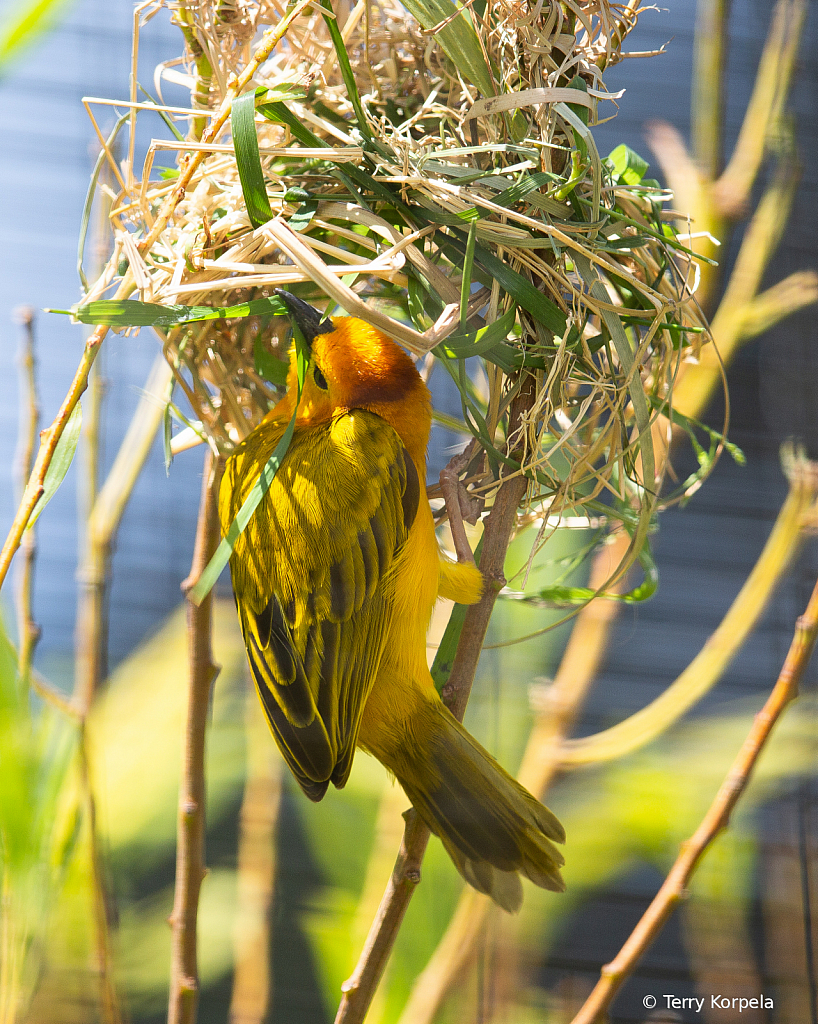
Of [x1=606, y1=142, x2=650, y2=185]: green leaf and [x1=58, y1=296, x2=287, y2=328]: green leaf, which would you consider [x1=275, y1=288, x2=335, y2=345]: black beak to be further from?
[x1=606, y1=142, x2=650, y2=185]: green leaf

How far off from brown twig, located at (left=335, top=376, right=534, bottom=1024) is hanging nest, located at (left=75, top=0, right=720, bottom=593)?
28mm

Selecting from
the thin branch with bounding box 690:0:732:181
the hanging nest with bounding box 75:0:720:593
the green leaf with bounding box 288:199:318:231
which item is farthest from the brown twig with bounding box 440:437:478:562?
the thin branch with bounding box 690:0:732:181

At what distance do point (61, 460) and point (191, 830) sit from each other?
46cm

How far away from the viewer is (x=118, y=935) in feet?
3.52

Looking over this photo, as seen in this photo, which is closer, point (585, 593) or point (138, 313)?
point (138, 313)

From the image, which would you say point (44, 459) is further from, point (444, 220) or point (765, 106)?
point (765, 106)

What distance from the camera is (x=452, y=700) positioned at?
2.79 feet

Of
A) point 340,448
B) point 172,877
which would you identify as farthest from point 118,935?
point 340,448

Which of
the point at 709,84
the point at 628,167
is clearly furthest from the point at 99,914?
the point at 709,84

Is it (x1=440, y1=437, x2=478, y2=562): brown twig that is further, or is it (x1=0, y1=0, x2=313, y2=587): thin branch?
(x1=440, y1=437, x2=478, y2=562): brown twig

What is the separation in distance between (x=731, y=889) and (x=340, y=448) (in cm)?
82

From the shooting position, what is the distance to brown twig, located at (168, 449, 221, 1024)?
0.90 m

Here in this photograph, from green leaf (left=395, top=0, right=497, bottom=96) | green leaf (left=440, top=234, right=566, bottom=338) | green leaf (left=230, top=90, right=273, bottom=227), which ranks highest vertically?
green leaf (left=395, top=0, right=497, bottom=96)

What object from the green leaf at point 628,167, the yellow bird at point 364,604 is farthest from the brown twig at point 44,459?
the green leaf at point 628,167
